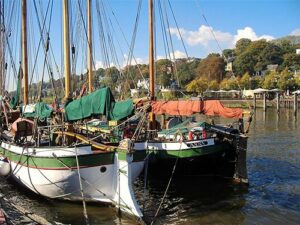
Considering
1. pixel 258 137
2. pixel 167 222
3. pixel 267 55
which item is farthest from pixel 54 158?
pixel 267 55

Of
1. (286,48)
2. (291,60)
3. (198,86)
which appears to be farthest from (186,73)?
(286,48)

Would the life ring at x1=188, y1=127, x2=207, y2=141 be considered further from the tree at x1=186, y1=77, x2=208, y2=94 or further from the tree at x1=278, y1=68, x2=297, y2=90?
the tree at x1=186, y1=77, x2=208, y2=94

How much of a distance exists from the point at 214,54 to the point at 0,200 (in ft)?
503

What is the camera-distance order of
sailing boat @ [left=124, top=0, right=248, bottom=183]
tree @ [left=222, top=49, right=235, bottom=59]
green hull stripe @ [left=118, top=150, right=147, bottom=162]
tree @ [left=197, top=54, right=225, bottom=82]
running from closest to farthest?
green hull stripe @ [left=118, top=150, right=147, bottom=162], sailing boat @ [left=124, top=0, right=248, bottom=183], tree @ [left=197, top=54, right=225, bottom=82], tree @ [left=222, top=49, right=235, bottom=59]

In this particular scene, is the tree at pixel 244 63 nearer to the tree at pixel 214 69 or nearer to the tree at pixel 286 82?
the tree at pixel 214 69

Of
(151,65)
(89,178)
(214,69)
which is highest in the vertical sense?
(214,69)

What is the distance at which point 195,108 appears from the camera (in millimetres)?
21281

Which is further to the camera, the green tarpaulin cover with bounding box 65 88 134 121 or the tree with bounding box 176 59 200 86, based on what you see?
the tree with bounding box 176 59 200 86

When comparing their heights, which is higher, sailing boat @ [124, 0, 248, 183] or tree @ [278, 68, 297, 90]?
tree @ [278, 68, 297, 90]

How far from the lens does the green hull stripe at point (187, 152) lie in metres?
19.7

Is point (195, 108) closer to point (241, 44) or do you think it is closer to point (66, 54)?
point (66, 54)

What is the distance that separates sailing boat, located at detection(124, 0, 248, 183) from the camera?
19.8m

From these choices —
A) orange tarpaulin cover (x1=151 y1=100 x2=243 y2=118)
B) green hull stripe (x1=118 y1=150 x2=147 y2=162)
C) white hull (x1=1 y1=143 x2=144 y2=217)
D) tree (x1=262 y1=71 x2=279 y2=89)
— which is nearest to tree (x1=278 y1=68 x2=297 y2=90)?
tree (x1=262 y1=71 x2=279 y2=89)

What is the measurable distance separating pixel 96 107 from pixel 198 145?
5.12m
